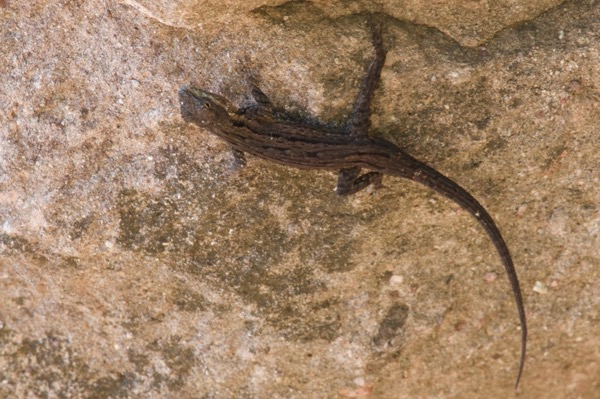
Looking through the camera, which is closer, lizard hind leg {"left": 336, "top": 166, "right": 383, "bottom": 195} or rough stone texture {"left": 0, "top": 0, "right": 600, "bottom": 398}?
rough stone texture {"left": 0, "top": 0, "right": 600, "bottom": 398}

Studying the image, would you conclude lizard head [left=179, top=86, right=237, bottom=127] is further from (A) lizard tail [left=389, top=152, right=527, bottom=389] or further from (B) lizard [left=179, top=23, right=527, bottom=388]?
(A) lizard tail [left=389, top=152, right=527, bottom=389]

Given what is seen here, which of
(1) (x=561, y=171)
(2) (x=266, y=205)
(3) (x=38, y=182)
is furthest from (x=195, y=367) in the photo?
(1) (x=561, y=171)

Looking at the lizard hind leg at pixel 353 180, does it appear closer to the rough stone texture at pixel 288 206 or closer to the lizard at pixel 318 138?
the lizard at pixel 318 138

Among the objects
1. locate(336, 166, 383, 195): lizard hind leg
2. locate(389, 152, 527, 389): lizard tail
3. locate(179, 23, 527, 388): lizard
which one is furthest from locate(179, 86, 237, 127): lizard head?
locate(389, 152, 527, 389): lizard tail

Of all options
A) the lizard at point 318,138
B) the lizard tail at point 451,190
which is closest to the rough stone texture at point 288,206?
the lizard at point 318,138

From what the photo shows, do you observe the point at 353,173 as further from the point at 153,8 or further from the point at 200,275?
the point at 153,8

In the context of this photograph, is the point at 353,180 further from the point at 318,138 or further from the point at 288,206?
the point at 288,206
